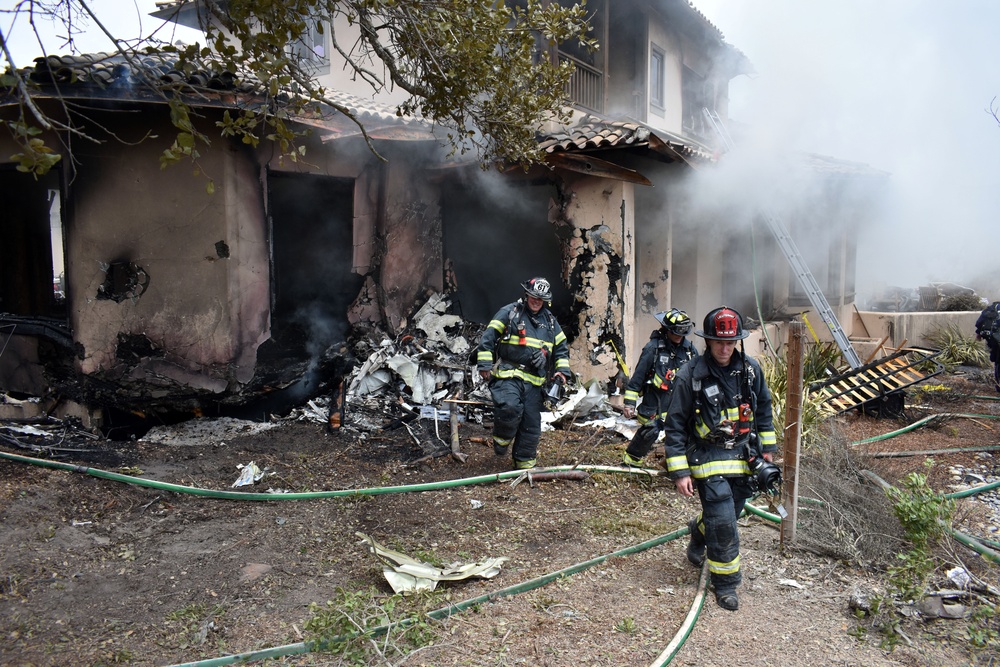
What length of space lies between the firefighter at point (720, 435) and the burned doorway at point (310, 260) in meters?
5.33

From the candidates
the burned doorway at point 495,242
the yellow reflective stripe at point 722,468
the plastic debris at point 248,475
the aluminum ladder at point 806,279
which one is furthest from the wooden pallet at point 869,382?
the plastic debris at point 248,475

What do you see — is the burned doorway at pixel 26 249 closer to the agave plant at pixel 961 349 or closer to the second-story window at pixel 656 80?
the second-story window at pixel 656 80

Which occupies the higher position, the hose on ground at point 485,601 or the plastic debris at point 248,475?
the plastic debris at point 248,475

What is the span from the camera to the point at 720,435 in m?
3.94

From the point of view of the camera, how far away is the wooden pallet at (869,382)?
8.48m

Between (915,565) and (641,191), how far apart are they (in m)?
7.09

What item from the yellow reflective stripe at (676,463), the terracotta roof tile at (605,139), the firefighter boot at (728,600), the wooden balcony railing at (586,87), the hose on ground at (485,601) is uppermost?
the wooden balcony railing at (586,87)

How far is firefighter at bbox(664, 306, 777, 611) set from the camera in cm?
394

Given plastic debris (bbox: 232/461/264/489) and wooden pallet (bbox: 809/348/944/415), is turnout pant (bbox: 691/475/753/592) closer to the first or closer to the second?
plastic debris (bbox: 232/461/264/489)

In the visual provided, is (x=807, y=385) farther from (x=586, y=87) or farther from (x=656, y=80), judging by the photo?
(x=656, y=80)

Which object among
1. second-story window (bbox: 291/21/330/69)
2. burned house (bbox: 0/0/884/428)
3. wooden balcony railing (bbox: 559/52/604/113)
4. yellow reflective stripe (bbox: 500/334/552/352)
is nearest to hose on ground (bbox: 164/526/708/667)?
yellow reflective stripe (bbox: 500/334/552/352)

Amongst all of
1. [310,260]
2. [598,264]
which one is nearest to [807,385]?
[598,264]

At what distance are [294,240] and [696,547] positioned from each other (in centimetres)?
596

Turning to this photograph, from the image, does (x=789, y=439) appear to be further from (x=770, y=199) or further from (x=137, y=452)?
(x=770, y=199)
